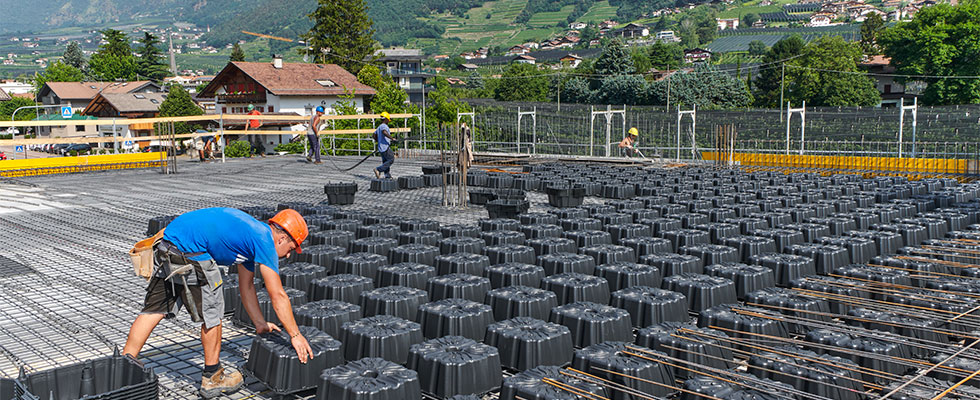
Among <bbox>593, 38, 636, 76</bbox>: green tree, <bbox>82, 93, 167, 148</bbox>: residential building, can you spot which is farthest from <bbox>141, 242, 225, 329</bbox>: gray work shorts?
<bbox>82, 93, 167, 148</bbox>: residential building

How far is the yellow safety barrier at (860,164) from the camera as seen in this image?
1973 centimetres

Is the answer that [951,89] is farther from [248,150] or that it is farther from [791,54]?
[248,150]

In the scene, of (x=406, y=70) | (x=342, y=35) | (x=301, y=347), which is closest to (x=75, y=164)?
(x=301, y=347)

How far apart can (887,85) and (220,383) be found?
86487 millimetres

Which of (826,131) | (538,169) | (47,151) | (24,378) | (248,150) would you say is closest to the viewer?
(24,378)

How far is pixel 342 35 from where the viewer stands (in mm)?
73938

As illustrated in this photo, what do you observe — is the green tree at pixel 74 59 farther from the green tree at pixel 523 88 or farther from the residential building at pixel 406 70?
the green tree at pixel 523 88

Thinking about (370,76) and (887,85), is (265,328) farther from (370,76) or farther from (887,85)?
(887,85)

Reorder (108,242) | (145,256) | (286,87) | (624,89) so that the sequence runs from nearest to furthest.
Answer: (145,256), (108,242), (286,87), (624,89)

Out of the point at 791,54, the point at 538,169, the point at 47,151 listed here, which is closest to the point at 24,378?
the point at 538,169

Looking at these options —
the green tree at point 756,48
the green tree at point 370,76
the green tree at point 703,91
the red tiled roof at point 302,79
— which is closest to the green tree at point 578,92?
the green tree at point 703,91

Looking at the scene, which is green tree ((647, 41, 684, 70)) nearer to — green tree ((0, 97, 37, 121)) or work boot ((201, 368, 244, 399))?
green tree ((0, 97, 37, 121))

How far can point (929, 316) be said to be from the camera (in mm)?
6547

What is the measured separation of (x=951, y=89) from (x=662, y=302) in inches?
2687
